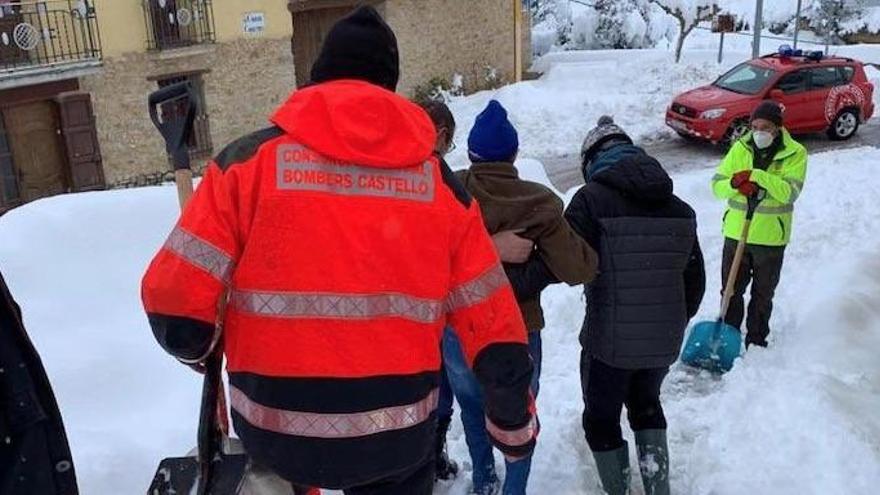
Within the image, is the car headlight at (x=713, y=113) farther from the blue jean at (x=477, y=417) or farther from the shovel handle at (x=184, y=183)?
the shovel handle at (x=184, y=183)

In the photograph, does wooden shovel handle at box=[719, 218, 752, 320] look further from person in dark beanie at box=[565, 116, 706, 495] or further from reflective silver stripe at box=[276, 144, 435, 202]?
reflective silver stripe at box=[276, 144, 435, 202]

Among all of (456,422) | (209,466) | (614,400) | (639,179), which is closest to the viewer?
(209,466)

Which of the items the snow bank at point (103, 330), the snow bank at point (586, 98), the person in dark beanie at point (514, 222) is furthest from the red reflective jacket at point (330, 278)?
the snow bank at point (586, 98)

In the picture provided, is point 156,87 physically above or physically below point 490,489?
above

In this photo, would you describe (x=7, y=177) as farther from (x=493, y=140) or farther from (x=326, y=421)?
(x=326, y=421)

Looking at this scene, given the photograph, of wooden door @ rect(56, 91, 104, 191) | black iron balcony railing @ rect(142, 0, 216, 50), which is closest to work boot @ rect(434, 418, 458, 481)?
wooden door @ rect(56, 91, 104, 191)

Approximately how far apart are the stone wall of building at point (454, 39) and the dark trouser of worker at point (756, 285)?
49.3 feet

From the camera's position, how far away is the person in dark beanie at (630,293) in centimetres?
319

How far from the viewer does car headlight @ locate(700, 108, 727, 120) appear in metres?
14.6

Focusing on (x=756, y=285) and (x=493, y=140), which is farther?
(x=756, y=285)

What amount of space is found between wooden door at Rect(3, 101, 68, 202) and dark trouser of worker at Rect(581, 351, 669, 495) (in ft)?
45.9

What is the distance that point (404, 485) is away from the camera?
2359mm

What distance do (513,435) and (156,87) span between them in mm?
15476

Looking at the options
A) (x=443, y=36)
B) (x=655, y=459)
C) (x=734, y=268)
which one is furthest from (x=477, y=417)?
(x=443, y=36)
